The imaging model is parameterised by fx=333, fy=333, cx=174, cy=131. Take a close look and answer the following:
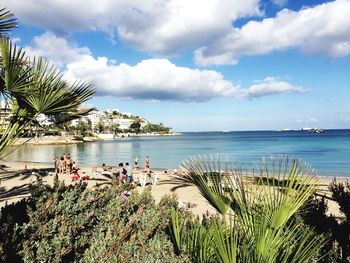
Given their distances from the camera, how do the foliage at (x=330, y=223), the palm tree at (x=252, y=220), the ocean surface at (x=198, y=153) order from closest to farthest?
1. the palm tree at (x=252, y=220)
2. the foliage at (x=330, y=223)
3. the ocean surface at (x=198, y=153)

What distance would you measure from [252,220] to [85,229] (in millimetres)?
1608

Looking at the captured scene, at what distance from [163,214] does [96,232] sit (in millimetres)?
853

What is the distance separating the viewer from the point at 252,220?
9.56ft

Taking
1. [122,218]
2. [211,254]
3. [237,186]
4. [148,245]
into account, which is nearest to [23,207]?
[122,218]

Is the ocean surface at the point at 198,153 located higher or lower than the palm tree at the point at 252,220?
lower

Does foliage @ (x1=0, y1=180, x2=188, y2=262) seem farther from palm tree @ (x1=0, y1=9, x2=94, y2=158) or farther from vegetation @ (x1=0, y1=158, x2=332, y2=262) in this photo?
palm tree @ (x1=0, y1=9, x2=94, y2=158)

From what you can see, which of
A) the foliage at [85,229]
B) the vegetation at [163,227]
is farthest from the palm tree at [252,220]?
the foliage at [85,229]

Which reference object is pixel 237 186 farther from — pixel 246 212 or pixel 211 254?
pixel 211 254

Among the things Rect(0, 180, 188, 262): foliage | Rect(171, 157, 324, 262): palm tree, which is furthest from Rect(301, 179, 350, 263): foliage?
Rect(0, 180, 188, 262): foliage

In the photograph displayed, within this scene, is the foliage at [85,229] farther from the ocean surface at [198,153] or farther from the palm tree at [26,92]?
the ocean surface at [198,153]

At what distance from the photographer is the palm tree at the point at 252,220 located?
2.66 meters

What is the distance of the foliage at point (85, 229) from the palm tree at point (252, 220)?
0.32 metres

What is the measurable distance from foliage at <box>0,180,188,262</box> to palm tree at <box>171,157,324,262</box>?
320mm

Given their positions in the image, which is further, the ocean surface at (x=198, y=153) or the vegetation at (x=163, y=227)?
the ocean surface at (x=198, y=153)
